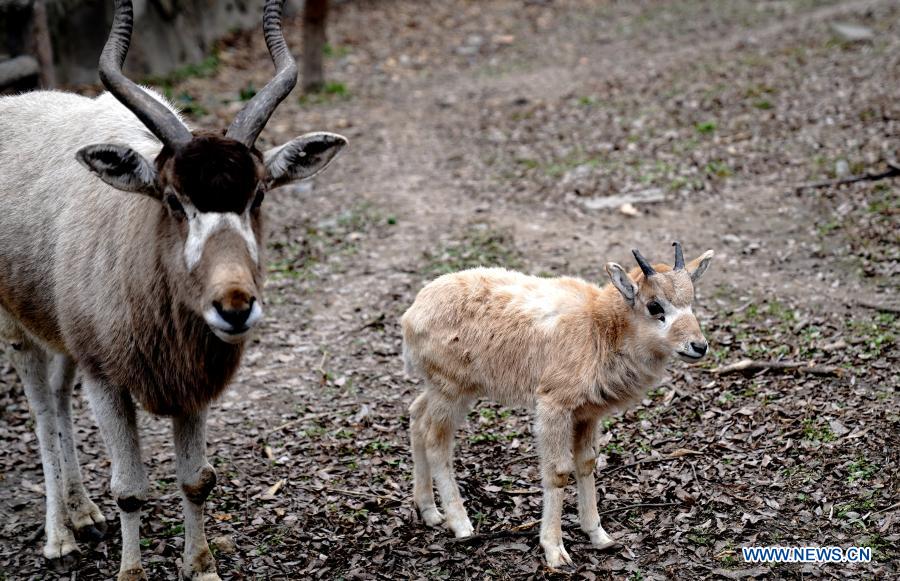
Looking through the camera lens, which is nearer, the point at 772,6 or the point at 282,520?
the point at 282,520

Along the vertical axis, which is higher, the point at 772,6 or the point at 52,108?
the point at 52,108

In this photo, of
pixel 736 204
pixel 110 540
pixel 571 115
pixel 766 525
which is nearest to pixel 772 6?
pixel 571 115

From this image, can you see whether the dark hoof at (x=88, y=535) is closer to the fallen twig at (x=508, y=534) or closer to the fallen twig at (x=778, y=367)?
the fallen twig at (x=508, y=534)

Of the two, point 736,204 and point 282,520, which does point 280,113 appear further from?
point 282,520

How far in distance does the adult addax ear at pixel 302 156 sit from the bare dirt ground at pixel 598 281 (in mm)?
2629

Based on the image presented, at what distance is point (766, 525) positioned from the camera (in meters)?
6.07

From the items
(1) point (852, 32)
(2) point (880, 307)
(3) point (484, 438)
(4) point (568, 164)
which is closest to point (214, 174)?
(3) point (484, 438)

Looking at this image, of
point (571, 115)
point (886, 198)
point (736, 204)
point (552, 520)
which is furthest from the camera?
point (571, 115)

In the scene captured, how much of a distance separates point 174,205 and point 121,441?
1.61 metres

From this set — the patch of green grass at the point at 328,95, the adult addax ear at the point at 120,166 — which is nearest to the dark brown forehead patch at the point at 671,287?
the adult addax ear at the point at 120,166

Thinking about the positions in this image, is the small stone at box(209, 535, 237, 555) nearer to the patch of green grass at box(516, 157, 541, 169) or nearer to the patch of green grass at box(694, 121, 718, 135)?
the patch of green grass at box(516, 157, 541, 169)

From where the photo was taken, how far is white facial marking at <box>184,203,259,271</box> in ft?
16.1

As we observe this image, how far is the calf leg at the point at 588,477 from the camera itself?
6.11 metres

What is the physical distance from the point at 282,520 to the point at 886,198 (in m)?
7.76
